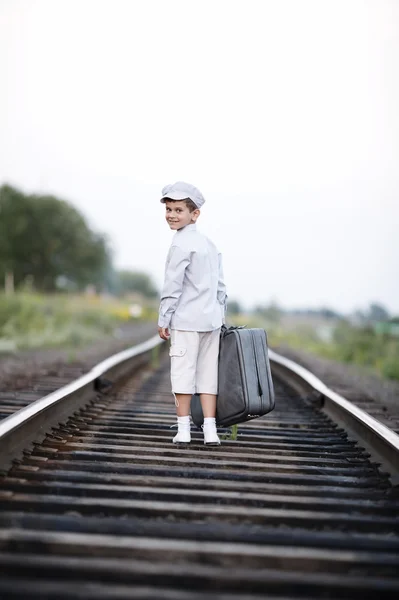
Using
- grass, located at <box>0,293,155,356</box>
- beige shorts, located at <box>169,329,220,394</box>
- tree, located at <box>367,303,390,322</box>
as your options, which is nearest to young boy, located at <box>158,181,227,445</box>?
beige shorts, located at <box>169,329,220,394</box>

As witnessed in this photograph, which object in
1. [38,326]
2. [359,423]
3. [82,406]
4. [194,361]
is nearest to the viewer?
[194,361]

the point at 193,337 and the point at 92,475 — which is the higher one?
the point at 193,337

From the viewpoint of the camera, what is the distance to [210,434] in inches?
148

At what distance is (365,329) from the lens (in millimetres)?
17000

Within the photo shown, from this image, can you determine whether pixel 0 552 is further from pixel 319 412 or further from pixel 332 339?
pixel 332 339

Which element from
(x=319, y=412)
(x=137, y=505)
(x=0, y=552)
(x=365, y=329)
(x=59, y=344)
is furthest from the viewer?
(x=365, y=329)

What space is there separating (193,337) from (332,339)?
16.7m

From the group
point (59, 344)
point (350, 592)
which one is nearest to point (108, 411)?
point (350, 592)

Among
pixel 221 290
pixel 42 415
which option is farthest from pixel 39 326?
pixel 221 290

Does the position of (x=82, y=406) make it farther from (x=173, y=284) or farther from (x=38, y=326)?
(x=38, y=326)

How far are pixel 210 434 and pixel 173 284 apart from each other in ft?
3.01

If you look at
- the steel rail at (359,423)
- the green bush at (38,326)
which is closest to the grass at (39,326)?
the green bush at (38,326)

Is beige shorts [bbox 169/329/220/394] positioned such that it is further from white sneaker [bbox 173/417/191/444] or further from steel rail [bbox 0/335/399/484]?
steel rail [bbox 0/335/399/484]

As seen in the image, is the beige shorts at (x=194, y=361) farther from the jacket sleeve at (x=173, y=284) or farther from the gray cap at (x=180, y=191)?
the gray cap at (x=180, y=191)
